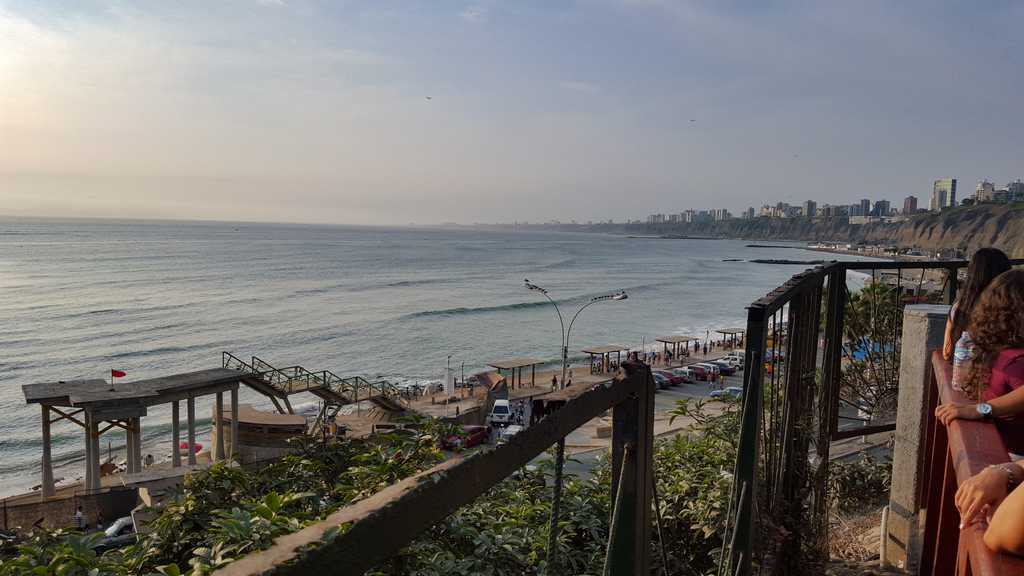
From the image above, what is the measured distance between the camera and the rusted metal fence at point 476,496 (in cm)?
70

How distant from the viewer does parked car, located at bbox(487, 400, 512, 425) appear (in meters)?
31.2

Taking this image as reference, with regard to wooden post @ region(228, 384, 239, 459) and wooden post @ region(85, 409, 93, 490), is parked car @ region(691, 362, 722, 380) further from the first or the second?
wooden post @ region(85, 409, 93, 490)

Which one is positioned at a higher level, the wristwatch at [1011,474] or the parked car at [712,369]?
the wristwatch at [1011,474]

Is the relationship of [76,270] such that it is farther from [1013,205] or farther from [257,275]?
[1013,205]

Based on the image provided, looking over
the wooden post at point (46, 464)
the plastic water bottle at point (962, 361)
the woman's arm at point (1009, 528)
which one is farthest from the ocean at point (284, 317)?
the woman's arm at point (1009, 528)

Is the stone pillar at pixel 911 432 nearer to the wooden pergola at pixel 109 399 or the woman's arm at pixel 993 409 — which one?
the woman's arm at pixel 993 409

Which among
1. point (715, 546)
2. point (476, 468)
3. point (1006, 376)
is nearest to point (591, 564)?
point (715, 546)

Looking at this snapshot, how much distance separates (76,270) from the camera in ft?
307

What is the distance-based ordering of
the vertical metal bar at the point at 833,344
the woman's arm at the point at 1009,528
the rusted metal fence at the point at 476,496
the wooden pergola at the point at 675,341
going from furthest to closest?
the wooden pergola at the point at 675,341 < the vertical metal bar at the point at 833,344 < the woman's arm at the point at 1009,528 < the rusted metal fence at the point at 476,496

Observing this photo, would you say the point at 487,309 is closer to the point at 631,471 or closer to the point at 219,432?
the point at 219,432

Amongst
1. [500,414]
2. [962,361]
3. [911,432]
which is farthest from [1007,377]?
[500,414]

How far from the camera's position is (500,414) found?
31.7 metres

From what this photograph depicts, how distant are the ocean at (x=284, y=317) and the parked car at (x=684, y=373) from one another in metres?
11.1

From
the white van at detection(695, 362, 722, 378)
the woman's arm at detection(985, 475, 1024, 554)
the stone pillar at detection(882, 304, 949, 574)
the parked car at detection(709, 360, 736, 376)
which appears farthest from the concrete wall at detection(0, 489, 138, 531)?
the parked car at detection(709, 360, 736, 376)
